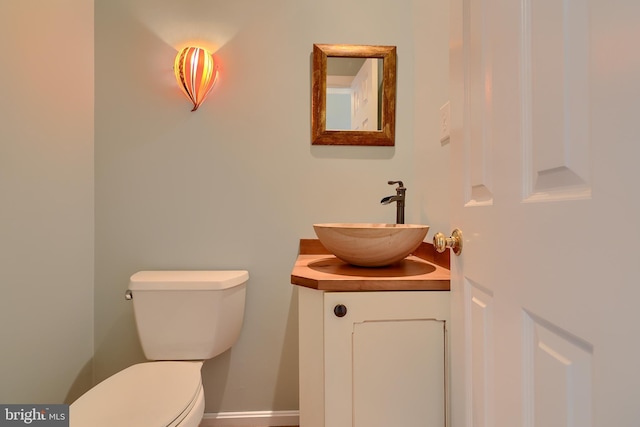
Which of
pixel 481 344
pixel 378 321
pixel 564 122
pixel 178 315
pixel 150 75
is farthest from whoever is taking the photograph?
pixel 150 75

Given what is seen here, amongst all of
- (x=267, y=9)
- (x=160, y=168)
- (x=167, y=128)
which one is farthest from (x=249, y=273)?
(x=267, y=9)

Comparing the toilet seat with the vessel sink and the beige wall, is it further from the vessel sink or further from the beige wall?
the vessel sink

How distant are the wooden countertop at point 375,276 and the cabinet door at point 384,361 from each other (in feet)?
0.08

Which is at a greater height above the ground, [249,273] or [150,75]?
[150,75]

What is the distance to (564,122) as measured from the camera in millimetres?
406

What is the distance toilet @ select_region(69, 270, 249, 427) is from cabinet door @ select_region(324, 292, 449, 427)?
0.52m

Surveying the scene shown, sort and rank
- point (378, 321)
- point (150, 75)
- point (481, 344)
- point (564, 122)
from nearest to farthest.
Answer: point (564, 122) → point (481, 344) → point (378, 321) → point (150, 75)

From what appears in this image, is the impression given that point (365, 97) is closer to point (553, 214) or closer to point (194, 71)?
point (194, 71)

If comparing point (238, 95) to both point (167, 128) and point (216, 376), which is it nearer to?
point (167, 128)

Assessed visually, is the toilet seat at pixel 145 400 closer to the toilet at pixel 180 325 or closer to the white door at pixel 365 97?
the toilet at pixel 180 325

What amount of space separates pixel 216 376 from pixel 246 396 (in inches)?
6.6

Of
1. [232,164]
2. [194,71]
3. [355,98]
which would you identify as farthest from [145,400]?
[355,98]

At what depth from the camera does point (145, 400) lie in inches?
38.5

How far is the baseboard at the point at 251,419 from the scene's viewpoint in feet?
4.89
